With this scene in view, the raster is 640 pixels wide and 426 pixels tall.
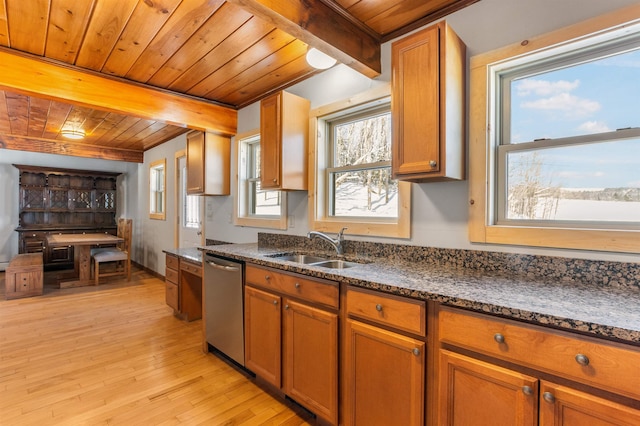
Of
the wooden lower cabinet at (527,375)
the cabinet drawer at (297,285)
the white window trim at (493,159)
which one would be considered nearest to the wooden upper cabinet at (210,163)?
the cabinet drawer at (297,285)

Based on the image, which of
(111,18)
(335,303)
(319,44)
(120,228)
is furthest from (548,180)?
(120,228)

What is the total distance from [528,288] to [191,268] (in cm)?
293

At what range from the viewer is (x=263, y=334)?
213 cm

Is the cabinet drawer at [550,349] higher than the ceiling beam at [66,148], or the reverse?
the ceiling beam at [66,148]

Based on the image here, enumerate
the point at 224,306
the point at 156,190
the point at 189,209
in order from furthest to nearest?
1. the point at 156,190
2. the point at 189,209
3. the point at 224,306

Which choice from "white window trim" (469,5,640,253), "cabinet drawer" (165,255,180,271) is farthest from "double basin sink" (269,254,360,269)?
"cabinet drawer" (165,255,180,271)

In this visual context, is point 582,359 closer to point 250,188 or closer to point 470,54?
point 470,54

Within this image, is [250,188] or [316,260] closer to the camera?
[316,260]

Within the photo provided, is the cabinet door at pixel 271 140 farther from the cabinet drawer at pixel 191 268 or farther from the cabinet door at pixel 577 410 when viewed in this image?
the cabinet door at pixel 577 410

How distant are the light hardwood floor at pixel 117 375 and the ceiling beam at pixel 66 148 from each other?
9.21 feet

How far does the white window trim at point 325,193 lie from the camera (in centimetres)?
209

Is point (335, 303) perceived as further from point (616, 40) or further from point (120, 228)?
point (120, 228)

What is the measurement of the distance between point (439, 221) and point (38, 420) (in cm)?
263

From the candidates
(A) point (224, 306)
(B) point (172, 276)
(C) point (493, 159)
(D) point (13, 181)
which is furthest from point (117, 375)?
(D) point (13, 181)
